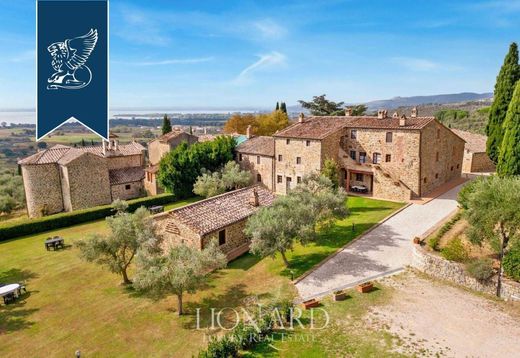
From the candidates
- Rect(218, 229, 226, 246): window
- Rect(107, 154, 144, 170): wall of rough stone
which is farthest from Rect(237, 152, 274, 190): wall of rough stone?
Rect(218, 229, 226, 246): window

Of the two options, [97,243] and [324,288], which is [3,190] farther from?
[324,288]

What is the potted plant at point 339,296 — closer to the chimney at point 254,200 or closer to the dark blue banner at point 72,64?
the chimney at point 254,200

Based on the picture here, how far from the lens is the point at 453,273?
18.3 metres

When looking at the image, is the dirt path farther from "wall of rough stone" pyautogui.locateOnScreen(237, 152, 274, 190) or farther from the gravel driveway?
"wall of rough stone" pyautogui.locateOnScreen(237, 152, 274, 190)

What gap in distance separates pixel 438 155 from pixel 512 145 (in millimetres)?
11947

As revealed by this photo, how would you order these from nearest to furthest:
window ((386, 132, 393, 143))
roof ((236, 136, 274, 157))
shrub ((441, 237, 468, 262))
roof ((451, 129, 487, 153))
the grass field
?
the grass field < shrub ((441, 237, 468, 262)) < window ((386, 132, 393, 143)) < roof ((236, 136, 274, 157)) < roof ((451, 129, 487, 153))

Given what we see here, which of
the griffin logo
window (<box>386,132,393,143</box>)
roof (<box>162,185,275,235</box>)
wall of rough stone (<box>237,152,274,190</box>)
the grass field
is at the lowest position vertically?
the grass field

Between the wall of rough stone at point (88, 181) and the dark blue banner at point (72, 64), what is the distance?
21580mm

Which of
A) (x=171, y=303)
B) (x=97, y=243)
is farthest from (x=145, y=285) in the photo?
(x=97, y=243)

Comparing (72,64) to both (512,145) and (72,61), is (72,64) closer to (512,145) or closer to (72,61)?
(72,61)

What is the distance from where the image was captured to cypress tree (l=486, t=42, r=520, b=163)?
105ft

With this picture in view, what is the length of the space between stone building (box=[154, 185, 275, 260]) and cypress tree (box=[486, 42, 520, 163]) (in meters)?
25.4

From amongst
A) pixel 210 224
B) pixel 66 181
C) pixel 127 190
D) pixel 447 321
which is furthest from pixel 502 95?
pixel 66 181

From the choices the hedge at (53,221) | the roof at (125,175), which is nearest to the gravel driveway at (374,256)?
the hedge at (53,221)
